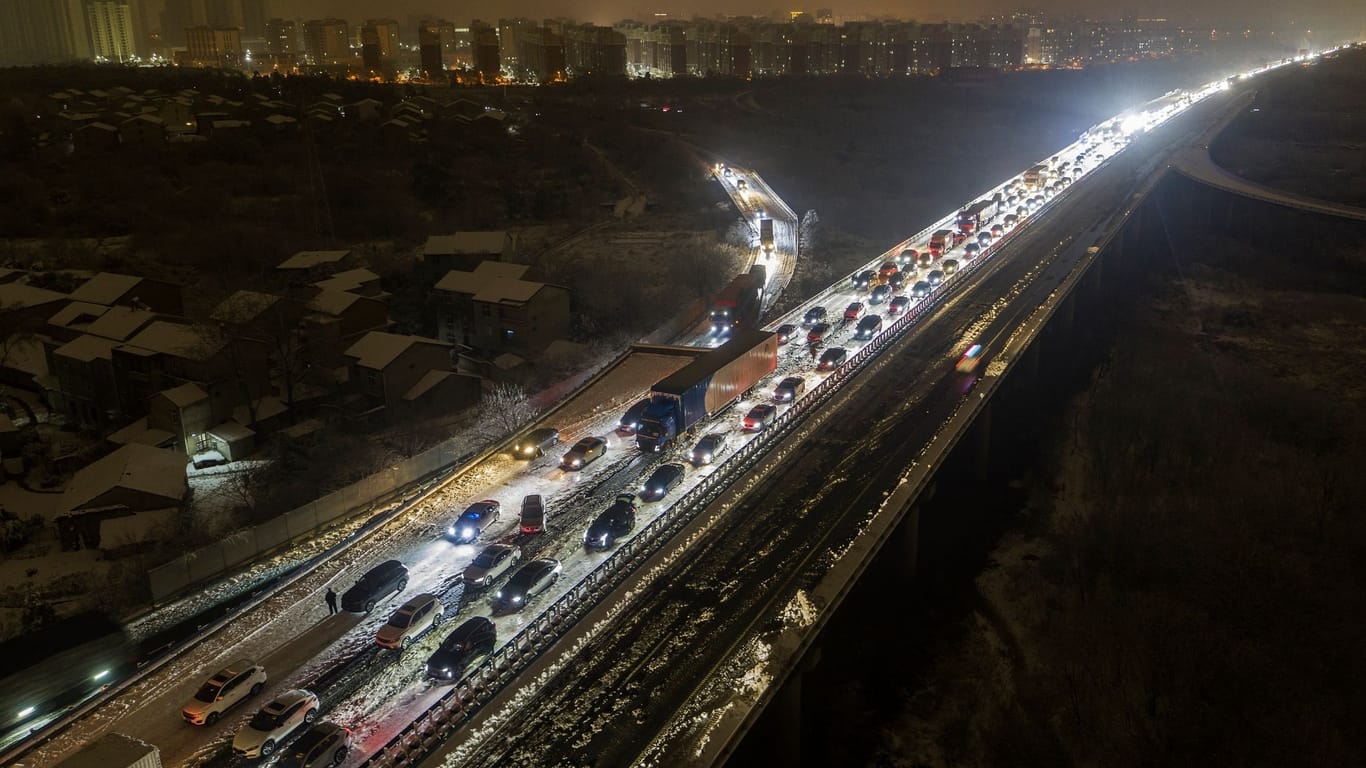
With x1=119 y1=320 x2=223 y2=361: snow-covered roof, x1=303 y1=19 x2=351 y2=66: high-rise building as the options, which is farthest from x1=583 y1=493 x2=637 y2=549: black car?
x1=303 y1=19 x2=351 y2=66: high-rise building

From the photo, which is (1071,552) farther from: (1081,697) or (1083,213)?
(1083,213)

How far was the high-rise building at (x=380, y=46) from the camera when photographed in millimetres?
136087

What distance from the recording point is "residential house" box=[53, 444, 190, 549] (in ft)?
73.9

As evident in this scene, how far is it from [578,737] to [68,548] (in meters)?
16.9

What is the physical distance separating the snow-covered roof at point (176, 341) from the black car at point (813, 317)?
1948cm

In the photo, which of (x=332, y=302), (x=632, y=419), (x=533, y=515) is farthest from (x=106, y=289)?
Result: (x=533, y=515)

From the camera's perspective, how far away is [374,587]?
1683 centimetres

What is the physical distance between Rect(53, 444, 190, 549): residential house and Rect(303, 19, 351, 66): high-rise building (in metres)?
153

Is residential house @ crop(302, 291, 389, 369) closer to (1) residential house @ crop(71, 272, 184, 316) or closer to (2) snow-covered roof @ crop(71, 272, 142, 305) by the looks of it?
(1) residential house @ crop(71, 272, 184, 316)

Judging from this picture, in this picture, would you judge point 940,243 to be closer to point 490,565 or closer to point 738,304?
point 738,304

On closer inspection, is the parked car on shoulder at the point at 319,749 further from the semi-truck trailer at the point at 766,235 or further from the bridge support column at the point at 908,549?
the semi-truck trailer at the point at 766,235

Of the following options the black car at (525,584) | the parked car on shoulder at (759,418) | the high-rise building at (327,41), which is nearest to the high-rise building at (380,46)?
the high-rise building at (327,41)

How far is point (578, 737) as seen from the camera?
508 inches

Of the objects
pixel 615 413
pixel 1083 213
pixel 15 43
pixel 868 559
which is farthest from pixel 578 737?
pixel 15 43
